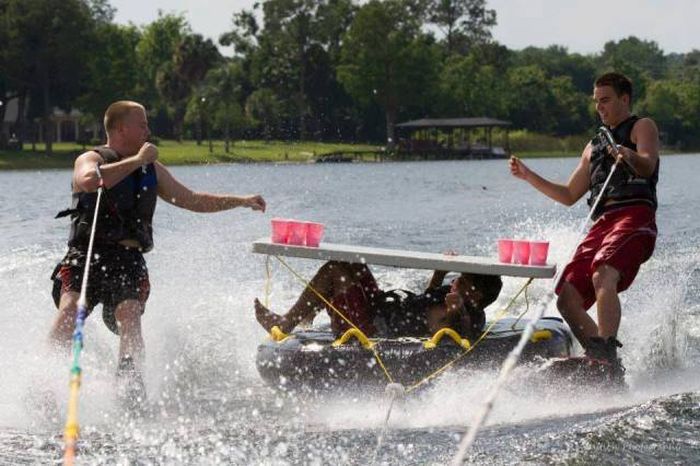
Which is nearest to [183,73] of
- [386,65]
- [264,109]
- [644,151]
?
[264,109]

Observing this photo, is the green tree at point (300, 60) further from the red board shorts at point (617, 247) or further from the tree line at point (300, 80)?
the red board shorts at point (617, 247)

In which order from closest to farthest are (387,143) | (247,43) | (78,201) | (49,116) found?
(78,201)
(49,116)
(387,143)
(247,43)

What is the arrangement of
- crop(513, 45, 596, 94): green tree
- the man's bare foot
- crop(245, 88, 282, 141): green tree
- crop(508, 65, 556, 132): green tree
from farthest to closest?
1. crop(513, 45, 596, 94): green tree
2. crop(508, 65, 556, 132): green tree
3. crop(245, 88, 282, 141): green tree
4. the man's bare foot

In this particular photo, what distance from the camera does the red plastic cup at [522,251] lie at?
7809 millimetres

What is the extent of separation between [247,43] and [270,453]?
10738 cm

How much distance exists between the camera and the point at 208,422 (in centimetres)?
765

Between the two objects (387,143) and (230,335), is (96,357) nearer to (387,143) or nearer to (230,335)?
(230,335)

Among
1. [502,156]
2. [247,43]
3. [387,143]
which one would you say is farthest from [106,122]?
[247,43]

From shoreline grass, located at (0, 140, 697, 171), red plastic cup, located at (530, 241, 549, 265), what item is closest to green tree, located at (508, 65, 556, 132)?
shoreline grass, located at (0, 140, 697, 171)

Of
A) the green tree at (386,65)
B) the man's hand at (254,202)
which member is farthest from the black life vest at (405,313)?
the green tree at (386,65)

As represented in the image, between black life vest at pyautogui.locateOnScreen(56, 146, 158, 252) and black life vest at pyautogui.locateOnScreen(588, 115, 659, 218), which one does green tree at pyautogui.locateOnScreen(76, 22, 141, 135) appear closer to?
black life vest at pyautogui.locateOnScreen(588, 115, 659, 218)

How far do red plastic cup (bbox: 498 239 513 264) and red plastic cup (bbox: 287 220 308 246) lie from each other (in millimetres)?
1206

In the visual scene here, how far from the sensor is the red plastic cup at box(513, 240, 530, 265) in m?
7.81

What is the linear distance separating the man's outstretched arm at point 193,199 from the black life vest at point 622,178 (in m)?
2.14
